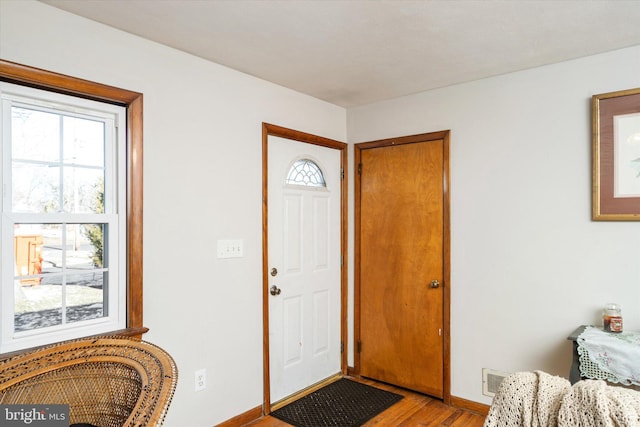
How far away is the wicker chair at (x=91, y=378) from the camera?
1.42 m

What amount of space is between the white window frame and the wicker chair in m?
0.42

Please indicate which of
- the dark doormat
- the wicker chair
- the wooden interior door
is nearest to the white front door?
the dark doormat

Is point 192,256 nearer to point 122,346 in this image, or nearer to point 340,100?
point 122,346

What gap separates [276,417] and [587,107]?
2844mm

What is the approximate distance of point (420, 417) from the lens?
2.87 meters

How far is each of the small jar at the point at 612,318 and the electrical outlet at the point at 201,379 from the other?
92.4 inches

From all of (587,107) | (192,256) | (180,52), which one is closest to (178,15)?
(180,52)

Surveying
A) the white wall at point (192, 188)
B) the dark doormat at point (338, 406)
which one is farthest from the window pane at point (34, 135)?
the dark doormat at point (338, 406)

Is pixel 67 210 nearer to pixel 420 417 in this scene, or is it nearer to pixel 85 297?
pixel 85 297

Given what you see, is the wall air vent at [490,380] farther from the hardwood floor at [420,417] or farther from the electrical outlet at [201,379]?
the electrical outlet at [201,379]

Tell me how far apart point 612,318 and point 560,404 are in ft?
5.07

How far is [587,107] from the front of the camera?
2549 mm

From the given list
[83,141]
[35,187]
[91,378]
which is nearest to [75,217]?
[35,187]

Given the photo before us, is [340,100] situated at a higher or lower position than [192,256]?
higher
